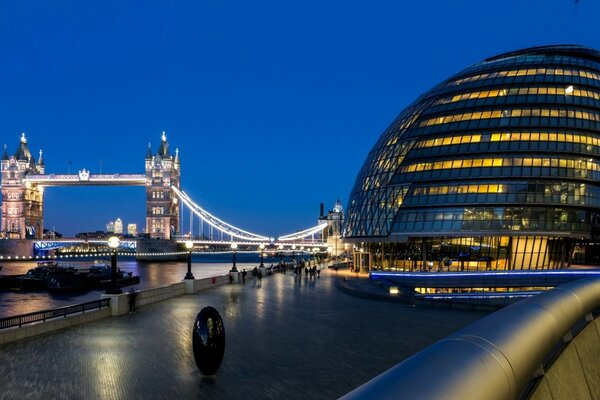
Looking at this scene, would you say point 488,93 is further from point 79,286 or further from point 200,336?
point 200,336

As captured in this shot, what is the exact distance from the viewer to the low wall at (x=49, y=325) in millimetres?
21984

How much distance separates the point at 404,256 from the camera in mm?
71938

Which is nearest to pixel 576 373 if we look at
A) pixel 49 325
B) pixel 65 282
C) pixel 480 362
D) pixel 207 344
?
pixel 480 362

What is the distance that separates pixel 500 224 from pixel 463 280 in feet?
42.3

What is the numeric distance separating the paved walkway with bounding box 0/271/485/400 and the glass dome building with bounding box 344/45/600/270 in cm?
3515

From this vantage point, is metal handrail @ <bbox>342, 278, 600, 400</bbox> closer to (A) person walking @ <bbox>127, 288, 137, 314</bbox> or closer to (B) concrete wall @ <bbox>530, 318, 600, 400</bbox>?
(B) concrete wall @ <bbox>530, 318, 600, 400</bbox>

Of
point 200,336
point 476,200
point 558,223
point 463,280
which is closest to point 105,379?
point 200,336

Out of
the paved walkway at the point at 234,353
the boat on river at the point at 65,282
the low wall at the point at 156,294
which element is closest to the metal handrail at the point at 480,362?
the paved walkway at the point at 234,353

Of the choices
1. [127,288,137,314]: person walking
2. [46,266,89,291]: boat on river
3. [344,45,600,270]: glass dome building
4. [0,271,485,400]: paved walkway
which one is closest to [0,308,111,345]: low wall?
[0,271,485,400]: paved walkway

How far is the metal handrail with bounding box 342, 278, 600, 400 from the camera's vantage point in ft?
14.8

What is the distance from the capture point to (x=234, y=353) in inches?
794

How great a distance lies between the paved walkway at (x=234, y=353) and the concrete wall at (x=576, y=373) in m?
5.90

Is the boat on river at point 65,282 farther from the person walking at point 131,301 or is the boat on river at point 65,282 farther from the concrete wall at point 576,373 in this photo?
the concrete wall at point 576,373

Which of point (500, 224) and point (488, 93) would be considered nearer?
point (500, 224)
